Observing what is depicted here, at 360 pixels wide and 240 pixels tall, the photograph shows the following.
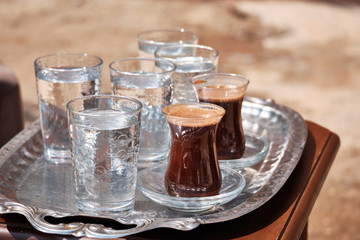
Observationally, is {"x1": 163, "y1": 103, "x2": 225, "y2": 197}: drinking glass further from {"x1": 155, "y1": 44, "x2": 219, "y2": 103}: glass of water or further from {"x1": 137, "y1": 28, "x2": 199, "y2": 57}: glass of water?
{"x1": 137, "y1": 28, "x2": 199, "y2": 57}: glass of water

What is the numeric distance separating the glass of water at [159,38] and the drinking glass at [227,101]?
6.8 inches

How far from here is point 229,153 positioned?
2.46 feet

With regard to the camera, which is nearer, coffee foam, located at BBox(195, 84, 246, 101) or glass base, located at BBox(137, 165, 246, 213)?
glass base, located at BBox(137, 165, 246, 213)

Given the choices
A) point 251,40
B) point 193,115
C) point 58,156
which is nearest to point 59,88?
point 58,156

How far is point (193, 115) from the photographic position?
0.64 metres

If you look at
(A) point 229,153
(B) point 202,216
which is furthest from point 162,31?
(B) point 202,216

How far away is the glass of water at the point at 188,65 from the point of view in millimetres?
812

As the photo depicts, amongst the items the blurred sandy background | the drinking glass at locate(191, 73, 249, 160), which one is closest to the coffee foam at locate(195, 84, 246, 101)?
the drinking glass at locate(191, 73, 249, 160)

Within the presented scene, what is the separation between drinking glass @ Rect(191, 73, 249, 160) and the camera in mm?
726

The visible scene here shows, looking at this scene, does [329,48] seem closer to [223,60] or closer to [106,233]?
[223,60]

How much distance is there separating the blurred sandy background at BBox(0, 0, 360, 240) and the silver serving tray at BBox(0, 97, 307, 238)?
37.9 inches

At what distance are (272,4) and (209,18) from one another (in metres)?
0.50

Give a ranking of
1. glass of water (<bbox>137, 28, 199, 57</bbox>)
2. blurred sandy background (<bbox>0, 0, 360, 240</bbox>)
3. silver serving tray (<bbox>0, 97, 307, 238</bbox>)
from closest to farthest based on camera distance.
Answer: silver serving tray (<bbox>0, 97, 307, 238</bbox>), glass of water (<bbox>137, 28, 199, 57</bbox>), blurred sandy background (<bbox>0, 0, 360, 240</bbox>)

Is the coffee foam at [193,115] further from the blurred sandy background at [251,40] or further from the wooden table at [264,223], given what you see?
the blurred sandy background at [251,40]
